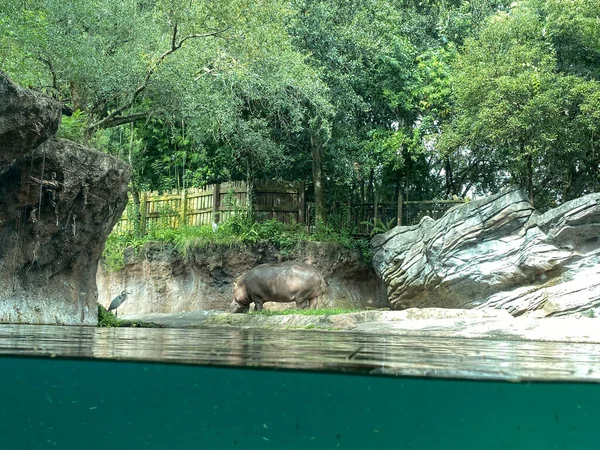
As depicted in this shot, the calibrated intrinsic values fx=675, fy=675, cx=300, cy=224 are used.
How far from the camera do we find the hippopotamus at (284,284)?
19328mm

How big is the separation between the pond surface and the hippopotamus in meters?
12.8

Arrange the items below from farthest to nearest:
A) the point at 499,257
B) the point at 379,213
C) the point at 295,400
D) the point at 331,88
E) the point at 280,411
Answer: the point at 379,213 → the point at 331,88 → the point at 499,257 → the point at 295,400 → the point at 280,411

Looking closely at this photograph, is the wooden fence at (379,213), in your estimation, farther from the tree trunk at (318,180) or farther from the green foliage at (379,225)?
the tree trunk at (318,180)

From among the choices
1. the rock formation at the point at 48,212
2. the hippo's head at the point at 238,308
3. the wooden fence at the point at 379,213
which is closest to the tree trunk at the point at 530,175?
the wooden fence at the point at 379,213

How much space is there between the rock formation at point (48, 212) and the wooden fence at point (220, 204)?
29.3 ft

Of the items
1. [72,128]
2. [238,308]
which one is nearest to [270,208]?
[238,308]

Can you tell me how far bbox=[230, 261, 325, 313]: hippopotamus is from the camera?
1933 cm

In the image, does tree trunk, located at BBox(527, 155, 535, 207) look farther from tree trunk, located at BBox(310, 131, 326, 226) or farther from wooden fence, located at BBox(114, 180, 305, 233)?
wooden fence, located at BBox(114, 180, 305, 233)

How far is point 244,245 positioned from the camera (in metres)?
21.7

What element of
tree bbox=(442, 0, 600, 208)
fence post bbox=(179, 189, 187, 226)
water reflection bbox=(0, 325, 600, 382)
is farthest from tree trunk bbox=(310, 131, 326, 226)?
water reflection bbox=(0, 325, 600, 382)

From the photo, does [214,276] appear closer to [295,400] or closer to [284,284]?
[284,284]

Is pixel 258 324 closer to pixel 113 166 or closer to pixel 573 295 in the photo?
pixel 113 166

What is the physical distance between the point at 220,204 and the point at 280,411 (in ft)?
57.9

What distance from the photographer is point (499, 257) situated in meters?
18.5
